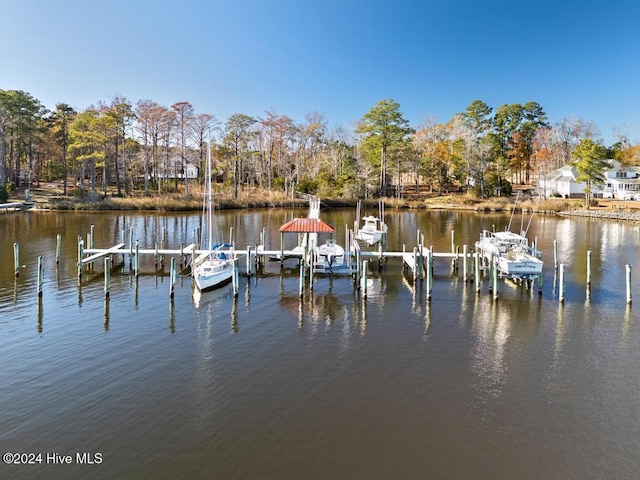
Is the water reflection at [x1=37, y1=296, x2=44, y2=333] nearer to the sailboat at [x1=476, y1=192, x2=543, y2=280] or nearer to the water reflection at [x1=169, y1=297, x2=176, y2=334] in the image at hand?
the water reflection at [x1=169, y1=297, x2=176, y2=334]

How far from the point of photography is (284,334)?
1786 cm

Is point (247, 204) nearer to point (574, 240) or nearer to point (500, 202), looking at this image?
point (500, 202)

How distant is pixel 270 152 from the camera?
272 ft

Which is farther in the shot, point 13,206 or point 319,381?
point 13,206

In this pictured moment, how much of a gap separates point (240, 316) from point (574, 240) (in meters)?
36.4

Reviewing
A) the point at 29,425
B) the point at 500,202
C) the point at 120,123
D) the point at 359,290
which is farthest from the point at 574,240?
the point at 120,123

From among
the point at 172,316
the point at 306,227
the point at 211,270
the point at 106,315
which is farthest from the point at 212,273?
the point at 306,227

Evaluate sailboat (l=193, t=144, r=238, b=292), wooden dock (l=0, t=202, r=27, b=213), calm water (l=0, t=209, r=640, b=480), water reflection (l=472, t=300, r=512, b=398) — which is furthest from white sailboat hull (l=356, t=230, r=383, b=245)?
wooden dock (l=0, t=202, r=27, b=213)

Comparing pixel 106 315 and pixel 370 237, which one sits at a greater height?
pixel 370 237

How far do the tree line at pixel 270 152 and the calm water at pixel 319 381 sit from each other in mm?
49682

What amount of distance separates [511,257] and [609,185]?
239 ft

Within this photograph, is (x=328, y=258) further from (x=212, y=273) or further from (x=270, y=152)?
(x=270, y=152)

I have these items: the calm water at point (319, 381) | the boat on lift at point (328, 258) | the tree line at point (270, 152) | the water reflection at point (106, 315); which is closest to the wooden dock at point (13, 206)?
the tree line at point (270, 152)

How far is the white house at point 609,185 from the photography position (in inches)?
3155
